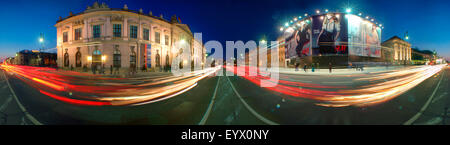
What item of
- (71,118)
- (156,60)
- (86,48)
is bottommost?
(71,118)

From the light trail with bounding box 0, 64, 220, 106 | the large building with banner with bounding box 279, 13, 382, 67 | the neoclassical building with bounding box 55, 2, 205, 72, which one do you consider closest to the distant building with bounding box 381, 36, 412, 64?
the large building with banner with bounding box 279, 13, 382, 67

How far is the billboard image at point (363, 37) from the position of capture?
3435cm

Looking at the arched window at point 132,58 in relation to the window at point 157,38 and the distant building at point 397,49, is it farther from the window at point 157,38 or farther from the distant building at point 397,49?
the distant building at point 397,49

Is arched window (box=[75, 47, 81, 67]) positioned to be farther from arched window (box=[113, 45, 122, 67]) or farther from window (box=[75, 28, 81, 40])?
arched window (box=[113, 45, 122, 67])

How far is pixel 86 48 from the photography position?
1037 inches

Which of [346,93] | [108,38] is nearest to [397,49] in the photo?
[346,93]

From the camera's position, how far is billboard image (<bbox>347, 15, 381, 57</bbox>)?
34.3 m

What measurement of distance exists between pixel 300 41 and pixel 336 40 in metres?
8.45

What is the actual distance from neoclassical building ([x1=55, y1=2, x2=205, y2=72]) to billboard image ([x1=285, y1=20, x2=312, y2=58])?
128 feet

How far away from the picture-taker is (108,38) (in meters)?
25.8

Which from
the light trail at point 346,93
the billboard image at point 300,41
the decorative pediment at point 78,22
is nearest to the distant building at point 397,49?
the billboard image at point 300,41
